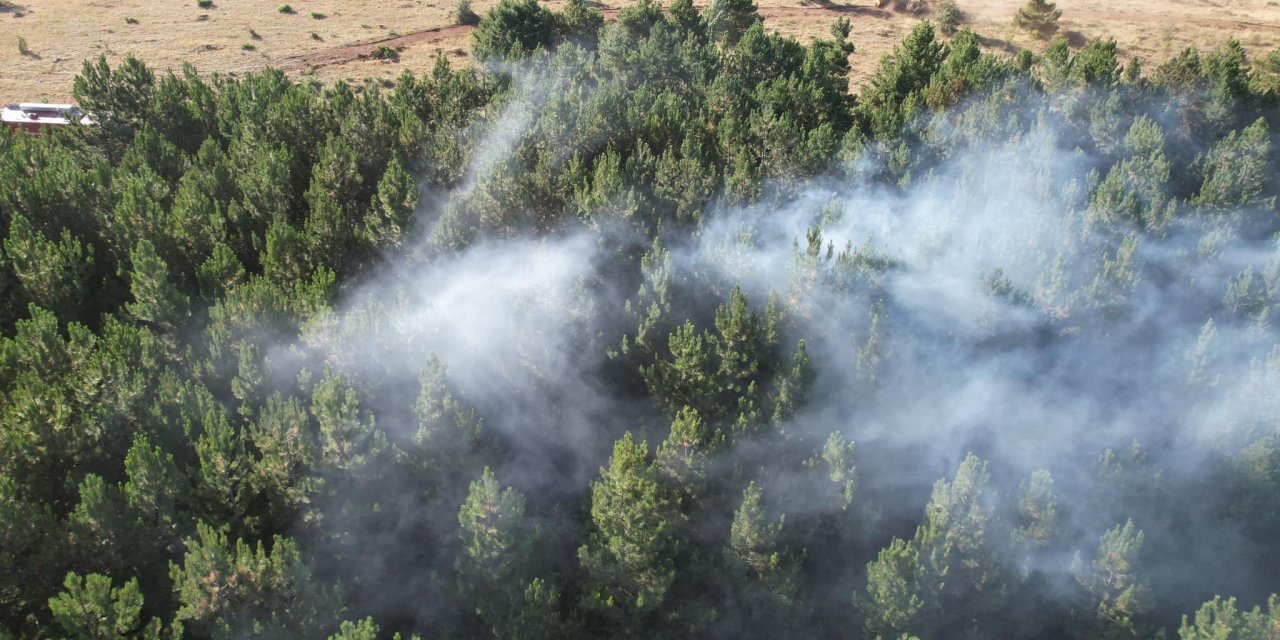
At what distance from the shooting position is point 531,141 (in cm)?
2381

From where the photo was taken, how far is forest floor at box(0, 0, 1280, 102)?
Answer: 132 feet

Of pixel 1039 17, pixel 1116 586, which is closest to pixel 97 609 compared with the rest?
pixel 1116 586

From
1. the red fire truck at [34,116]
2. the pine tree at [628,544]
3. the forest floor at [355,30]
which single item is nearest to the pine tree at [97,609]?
the pine tree at [628,544]

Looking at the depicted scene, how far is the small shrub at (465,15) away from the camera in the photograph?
46.7 m

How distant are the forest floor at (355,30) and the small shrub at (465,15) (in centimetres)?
57

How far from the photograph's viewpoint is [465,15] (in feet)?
154

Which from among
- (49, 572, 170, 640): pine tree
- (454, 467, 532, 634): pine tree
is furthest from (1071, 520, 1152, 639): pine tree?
(49, 572, 170, 640): pine tree

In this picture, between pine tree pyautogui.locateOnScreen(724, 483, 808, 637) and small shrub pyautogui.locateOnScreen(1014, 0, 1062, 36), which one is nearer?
pine tree pyautogui.locateOnScreen(724, 483, 808, 637)

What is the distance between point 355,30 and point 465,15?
617 centimetres

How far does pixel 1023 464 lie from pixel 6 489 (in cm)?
1911

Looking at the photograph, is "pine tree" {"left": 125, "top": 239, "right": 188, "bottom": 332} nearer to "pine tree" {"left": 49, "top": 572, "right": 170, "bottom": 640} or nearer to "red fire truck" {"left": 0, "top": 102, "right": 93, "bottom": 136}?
"pine tree" {"left": 49, "top": 572, "right": 170, "bottom": 640}

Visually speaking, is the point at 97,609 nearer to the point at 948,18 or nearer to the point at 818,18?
the point at 818,18

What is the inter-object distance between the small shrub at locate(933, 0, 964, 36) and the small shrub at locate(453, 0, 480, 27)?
2595 cm

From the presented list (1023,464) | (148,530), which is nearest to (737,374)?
(1023,464)
